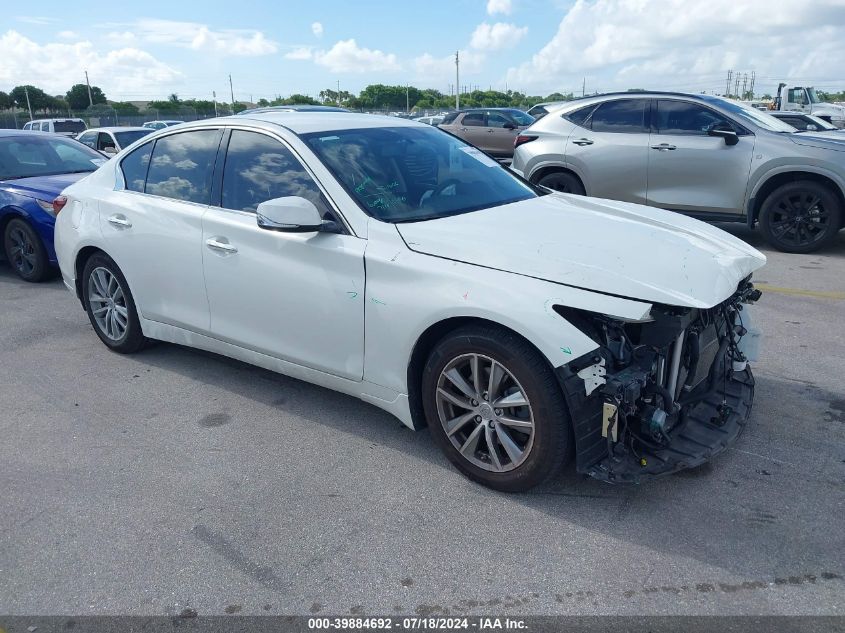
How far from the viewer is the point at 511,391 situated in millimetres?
3143

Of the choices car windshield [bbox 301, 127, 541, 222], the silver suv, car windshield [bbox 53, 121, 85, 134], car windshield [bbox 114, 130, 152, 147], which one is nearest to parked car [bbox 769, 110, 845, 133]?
the silver suv

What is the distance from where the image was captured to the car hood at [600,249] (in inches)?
117

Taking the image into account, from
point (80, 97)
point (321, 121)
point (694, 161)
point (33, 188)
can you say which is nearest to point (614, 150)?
point (694, 161)

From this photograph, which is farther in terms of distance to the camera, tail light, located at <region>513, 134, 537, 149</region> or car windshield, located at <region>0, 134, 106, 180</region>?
tail light, located at <region>513, 134, 537, 149</region>

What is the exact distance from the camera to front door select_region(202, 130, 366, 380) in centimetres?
361

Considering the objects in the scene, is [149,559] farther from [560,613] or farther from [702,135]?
[702,135]

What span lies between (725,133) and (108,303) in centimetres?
684

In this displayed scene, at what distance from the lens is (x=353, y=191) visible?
373 centimetres

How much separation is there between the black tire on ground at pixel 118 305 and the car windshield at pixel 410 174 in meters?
1.96

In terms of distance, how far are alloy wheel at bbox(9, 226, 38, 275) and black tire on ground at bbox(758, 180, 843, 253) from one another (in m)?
8.15

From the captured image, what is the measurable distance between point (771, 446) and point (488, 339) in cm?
174

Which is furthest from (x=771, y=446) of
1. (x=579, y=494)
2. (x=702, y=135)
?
(x=702, y=135)

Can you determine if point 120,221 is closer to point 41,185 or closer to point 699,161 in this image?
point 41,185

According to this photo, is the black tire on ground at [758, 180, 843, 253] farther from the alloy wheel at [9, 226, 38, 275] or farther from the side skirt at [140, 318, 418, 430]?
the alloy wheel at [9, 226, 38, 275]
